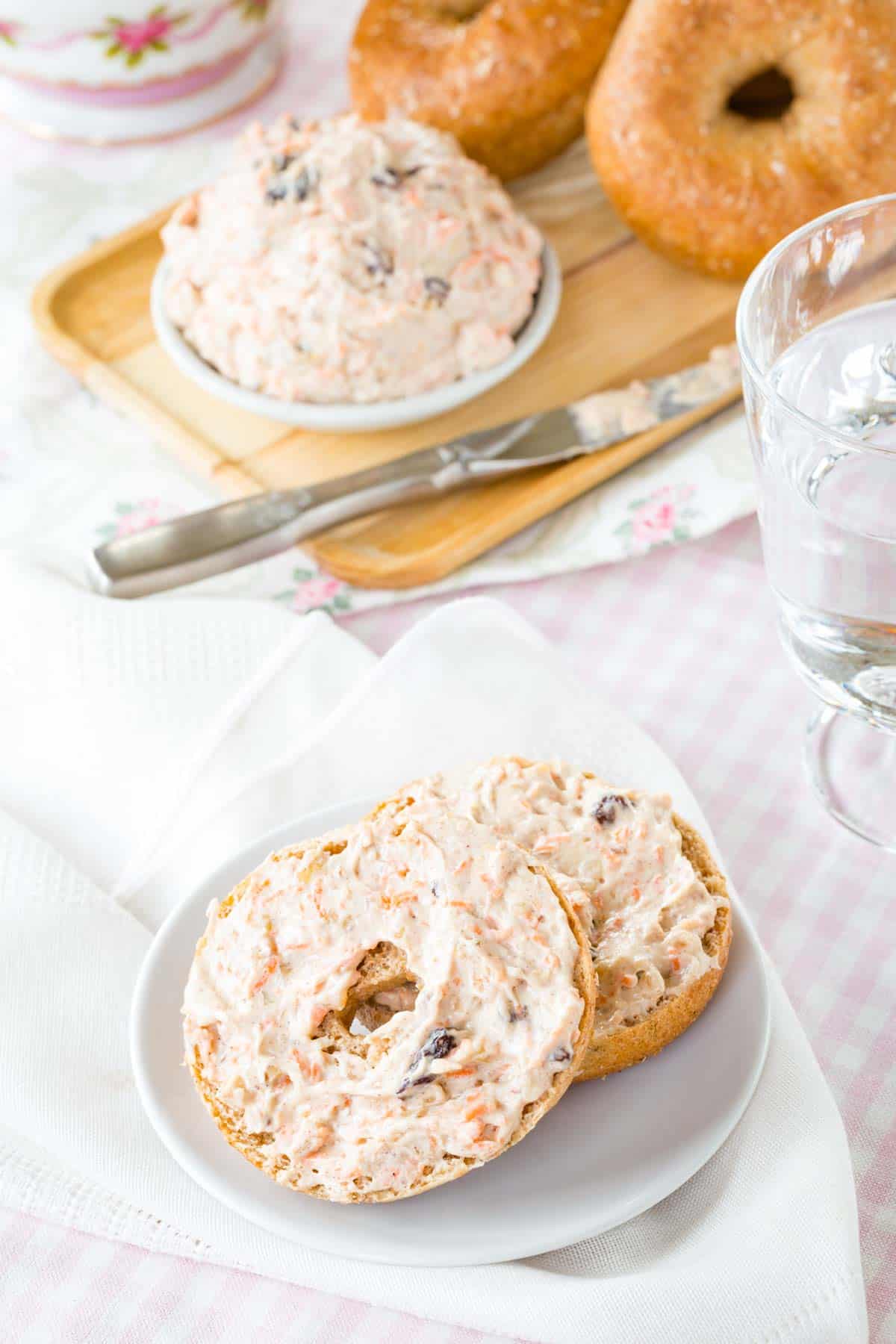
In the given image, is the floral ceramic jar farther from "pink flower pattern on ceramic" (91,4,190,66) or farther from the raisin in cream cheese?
the raisin in cream cheese

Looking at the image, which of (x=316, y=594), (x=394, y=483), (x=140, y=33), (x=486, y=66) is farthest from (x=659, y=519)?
(x=140, y=33)

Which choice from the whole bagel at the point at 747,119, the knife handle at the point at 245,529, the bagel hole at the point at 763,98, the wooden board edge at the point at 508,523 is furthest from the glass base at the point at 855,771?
the bagel hole at the point at 763,98

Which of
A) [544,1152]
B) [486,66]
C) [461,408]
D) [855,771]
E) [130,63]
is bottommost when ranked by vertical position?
[855,771]

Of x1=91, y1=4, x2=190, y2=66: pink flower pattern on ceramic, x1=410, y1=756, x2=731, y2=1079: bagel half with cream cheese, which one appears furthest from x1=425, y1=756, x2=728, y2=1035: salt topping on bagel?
x1=91, y1=4, x2=190, y2=66: pink flower pattern on ceramic

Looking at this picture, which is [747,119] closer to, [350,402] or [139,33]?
[350,402]

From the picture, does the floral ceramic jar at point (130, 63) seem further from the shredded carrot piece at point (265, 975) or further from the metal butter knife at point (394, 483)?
the shredded carrot piece at point (265, 975)

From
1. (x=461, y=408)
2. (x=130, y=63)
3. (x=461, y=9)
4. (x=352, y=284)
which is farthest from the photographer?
(x=130, y=63)

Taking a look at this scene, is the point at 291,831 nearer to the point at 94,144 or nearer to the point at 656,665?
the point at 656,665

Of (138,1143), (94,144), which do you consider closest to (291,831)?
(138,1143)
